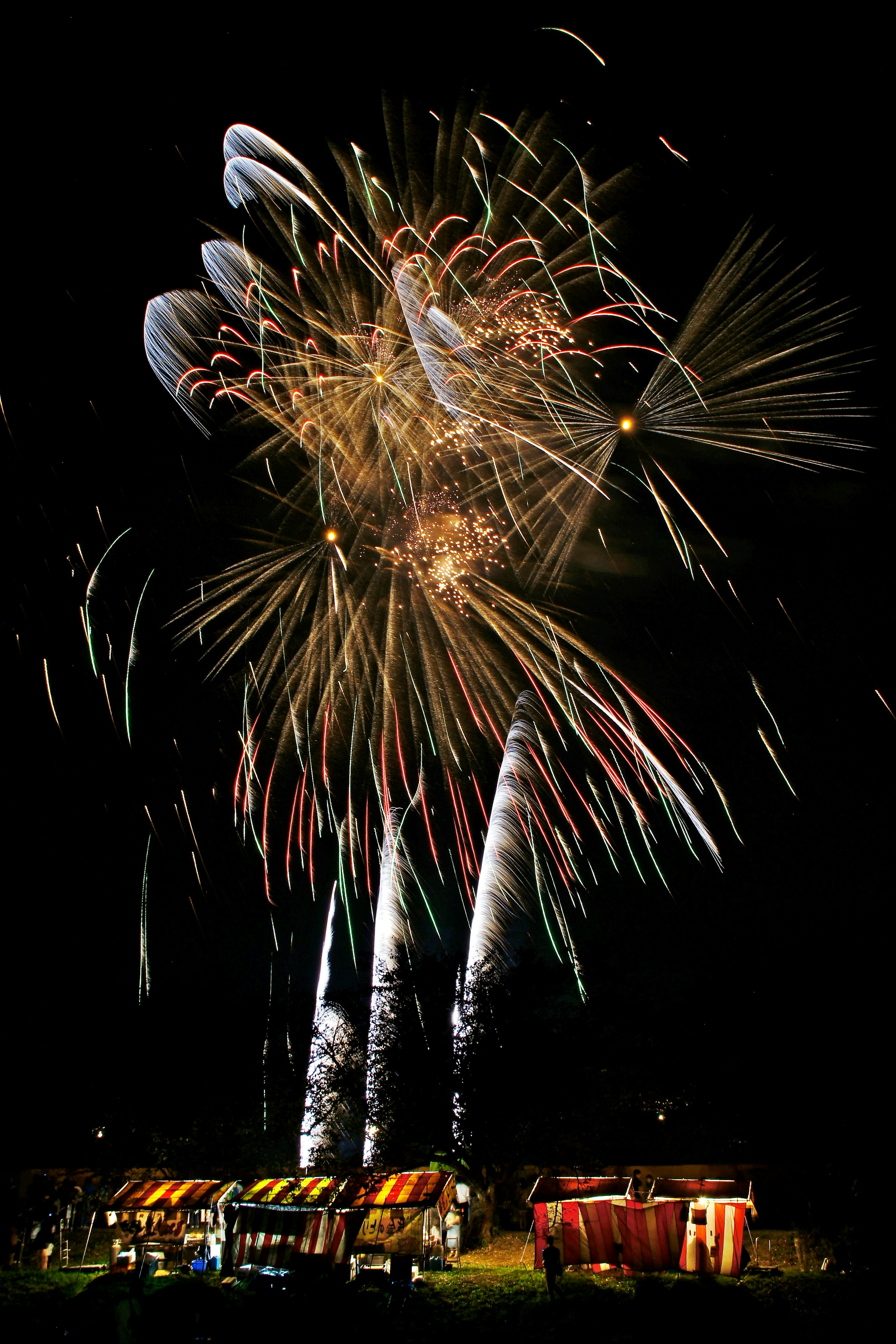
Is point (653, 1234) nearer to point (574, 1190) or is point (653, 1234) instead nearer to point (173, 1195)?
point (574, 1190)

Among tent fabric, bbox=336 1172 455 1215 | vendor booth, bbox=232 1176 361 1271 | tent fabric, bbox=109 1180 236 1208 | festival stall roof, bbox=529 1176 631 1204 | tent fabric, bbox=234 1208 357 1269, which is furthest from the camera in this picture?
tent fabric, bbox=109 1180 236 1208

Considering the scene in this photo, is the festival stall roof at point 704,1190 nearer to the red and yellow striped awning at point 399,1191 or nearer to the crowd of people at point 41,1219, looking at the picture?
the red and yellow striped awning at point 399,1191

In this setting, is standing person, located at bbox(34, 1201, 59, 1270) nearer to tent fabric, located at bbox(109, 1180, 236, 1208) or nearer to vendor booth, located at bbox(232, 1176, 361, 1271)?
tent fabric, located at bbox(109, 1180, 236, 1208)

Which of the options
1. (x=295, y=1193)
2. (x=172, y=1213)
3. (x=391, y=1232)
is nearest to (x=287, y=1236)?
(x=295, y=1193)

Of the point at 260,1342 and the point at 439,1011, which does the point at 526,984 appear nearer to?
the point at 439,1011

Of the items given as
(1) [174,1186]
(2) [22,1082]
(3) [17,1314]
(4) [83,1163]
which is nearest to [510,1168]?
(1) [174,1186]


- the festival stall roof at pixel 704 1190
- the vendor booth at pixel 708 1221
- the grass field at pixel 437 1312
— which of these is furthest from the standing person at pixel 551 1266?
the festival stall roof at pixel 704 1190

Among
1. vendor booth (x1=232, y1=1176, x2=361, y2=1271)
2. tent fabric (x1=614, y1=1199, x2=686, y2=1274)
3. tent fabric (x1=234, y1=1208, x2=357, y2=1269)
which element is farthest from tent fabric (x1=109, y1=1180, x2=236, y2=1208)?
tent fabric (x1=614, y1=1199, x2=686, y2=1274)
